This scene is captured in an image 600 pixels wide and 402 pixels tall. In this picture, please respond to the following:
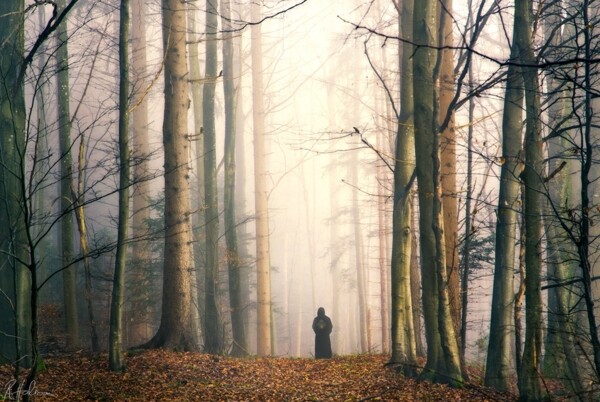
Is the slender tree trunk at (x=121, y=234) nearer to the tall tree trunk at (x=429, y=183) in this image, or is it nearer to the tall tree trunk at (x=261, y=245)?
the tall tree trunk at (x=429, y=183)

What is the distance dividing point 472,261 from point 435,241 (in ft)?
22.0

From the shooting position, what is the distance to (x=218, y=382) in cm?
914

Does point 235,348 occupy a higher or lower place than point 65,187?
lower

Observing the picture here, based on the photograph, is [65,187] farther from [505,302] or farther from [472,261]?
[472,261]

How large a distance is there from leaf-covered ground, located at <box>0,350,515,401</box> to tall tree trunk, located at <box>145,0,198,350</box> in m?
0.56

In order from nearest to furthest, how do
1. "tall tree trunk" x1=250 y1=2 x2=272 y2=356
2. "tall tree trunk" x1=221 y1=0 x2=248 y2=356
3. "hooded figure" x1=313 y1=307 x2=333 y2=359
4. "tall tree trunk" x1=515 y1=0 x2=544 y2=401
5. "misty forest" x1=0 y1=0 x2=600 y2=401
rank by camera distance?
1. "misty forest" x1=0 y1=0 x2=600 y2=401
2. "tall tree trunk" x1=515 y1=0 x2=544 y2=401
3. "hooded figure" x1=313 y1=307 x2=333 y2=359
4. "tall tree trunk" x1=221 y1=0 x2=248 y2=356
5. "tall tree trunk" x1=250 y1=2 x2=272 y2=356

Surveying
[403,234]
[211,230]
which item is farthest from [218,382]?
[211,230]

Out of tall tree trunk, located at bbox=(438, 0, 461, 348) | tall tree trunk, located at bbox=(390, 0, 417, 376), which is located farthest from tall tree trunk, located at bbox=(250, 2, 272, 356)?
tall tree trunk, located at bbox=(438, 0, 461, 348)

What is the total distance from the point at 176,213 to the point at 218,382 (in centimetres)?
351

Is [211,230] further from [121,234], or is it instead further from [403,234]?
[403,234]

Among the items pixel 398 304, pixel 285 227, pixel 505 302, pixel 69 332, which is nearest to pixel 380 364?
pixel 398 304

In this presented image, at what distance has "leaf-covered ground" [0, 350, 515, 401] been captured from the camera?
25.3 feet

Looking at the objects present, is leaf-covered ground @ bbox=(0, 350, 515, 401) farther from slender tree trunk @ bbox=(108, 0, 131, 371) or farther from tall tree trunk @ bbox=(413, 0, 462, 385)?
tall tree trunk @ bbox=(413, 0, 462, 385)

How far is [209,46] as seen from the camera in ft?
55.9
